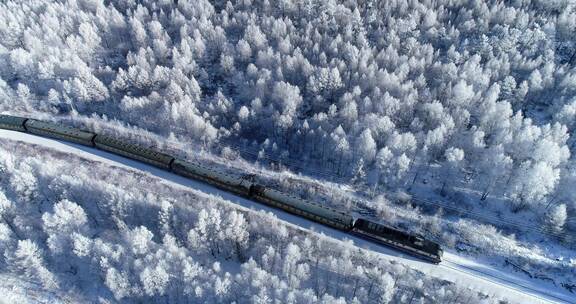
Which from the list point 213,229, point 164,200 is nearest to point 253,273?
point 213,229

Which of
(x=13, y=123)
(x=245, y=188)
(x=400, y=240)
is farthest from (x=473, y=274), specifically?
(x=13, y=123)

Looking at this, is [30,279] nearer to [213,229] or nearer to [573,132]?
[213,229]

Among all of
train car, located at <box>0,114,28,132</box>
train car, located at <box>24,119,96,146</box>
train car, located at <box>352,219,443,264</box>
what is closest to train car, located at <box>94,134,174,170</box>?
train car, located at <box>24,119,96,146</box>

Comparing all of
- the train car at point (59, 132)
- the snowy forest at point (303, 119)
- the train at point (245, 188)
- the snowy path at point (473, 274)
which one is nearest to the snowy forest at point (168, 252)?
the snowy forest at point (303, 119)

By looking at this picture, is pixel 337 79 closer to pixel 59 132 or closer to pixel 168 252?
pixel 168 252

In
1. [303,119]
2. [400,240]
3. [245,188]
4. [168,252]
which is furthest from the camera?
[303,119]

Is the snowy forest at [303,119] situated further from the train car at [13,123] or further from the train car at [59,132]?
the train car at [59,132]

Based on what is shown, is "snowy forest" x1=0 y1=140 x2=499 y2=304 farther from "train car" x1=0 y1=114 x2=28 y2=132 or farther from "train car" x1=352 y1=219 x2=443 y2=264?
"train car" x1=0 y1=114 x2=28 y2=132
